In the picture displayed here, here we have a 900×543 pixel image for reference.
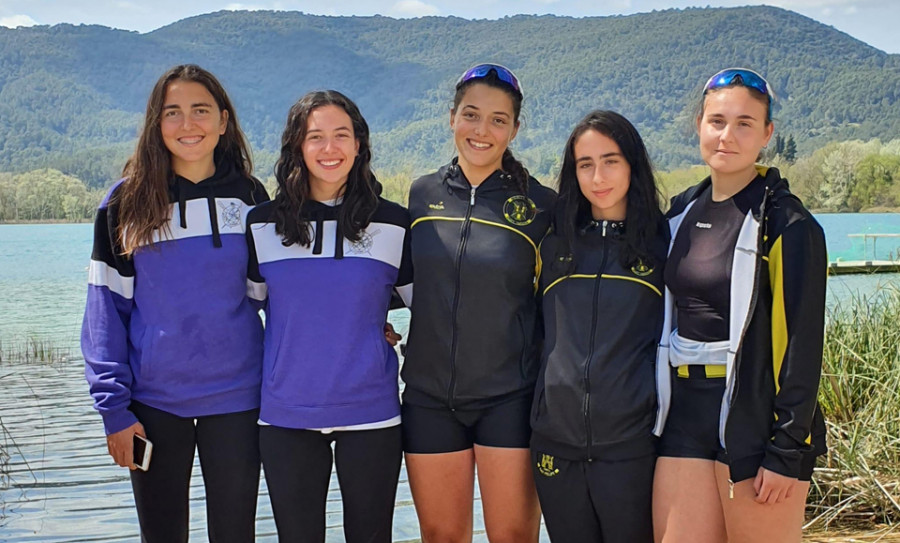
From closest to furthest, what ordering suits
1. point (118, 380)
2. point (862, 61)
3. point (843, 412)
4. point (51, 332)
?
point (118, 380), point (843, 412), point (51, 332), point (862, 61)

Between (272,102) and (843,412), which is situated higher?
(272,102)

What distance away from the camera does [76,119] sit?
110 meters

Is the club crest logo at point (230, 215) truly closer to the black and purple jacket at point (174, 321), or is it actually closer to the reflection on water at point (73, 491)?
the black and purple jacket at point (174, 321)

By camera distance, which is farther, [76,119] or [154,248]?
[76,119]

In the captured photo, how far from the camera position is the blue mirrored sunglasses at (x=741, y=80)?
259 cm

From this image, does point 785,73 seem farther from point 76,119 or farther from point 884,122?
point 76,119

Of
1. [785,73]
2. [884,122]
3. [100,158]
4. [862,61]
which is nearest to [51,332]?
[100,158]

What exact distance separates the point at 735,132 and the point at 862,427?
2535mm

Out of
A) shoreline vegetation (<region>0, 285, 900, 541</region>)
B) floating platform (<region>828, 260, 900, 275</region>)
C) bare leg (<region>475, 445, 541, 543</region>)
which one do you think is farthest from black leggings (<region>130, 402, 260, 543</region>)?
floating platform (<region>828, 260, 900, 275</region>)

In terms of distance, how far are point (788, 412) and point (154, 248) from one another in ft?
6.68

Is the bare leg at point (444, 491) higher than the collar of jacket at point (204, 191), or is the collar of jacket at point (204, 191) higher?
the collar of jacket at point (204, 191)

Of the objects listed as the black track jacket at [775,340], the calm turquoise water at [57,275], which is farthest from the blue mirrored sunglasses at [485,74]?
the calm turquoise water at [57,275]

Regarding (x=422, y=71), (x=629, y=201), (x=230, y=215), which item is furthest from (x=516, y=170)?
(x=422, y=71)

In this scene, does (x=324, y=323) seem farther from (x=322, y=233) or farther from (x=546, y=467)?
(x=546, y=467)
